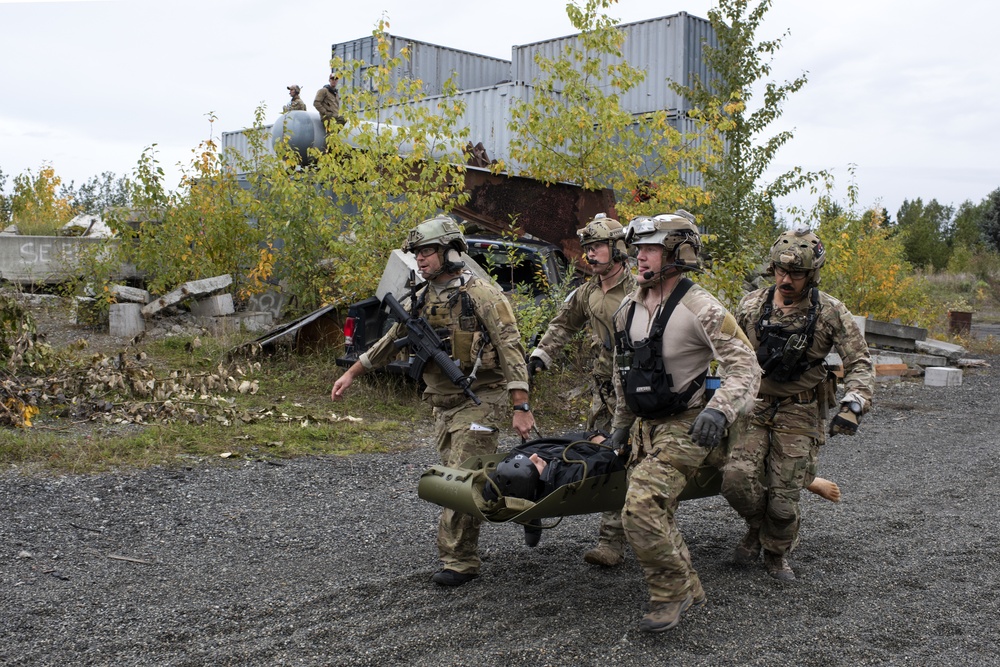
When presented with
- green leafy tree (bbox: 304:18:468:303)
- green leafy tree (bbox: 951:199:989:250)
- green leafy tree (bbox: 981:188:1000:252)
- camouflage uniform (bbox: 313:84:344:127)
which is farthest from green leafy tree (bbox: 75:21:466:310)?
green leafy tree (bbox: 981:188:1000:252)

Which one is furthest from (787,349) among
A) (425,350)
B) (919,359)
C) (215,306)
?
(919,359)

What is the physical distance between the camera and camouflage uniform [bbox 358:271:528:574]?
16.1 ft

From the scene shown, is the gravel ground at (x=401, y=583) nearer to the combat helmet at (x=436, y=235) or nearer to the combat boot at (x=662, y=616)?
the combat boot at (x=662, y=616)

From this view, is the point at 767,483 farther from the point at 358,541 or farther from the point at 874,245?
the point at 874,245

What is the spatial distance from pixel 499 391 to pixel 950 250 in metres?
40.1

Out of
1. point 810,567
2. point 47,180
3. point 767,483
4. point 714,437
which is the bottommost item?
point 810,567

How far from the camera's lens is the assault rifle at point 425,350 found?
195 inches

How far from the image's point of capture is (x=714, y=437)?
393 centimetres

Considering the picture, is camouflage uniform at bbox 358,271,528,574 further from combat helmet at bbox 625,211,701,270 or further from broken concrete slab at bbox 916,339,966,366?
broken concrete slab at bbox 916,339,966,366

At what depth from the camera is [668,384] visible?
170 inches

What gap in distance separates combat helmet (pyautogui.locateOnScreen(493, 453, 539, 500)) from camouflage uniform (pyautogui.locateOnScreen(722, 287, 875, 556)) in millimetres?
1229

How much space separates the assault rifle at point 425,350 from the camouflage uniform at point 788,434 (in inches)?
58.9

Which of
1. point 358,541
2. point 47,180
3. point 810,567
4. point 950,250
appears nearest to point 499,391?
point 358,541

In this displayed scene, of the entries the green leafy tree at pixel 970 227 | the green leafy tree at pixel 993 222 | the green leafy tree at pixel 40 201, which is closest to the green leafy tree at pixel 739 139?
the green leafy tree at pixel 40 201
